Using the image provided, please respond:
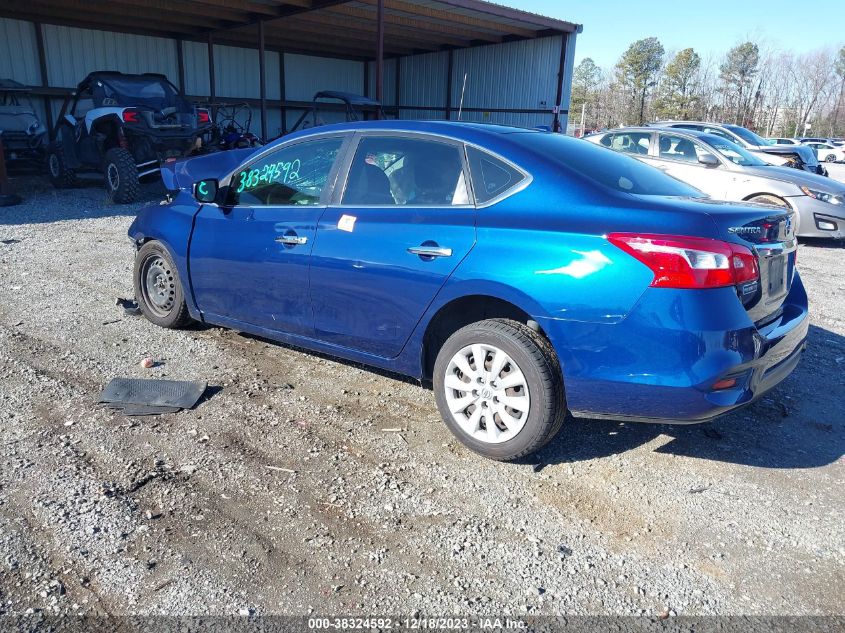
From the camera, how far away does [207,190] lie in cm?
461

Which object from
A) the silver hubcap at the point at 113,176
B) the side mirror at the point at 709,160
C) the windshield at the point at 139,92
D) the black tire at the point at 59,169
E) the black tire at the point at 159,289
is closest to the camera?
the black tire at the point at 159,289

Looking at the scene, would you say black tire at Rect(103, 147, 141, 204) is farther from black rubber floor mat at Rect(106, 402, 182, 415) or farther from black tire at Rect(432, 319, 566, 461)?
black tire at Rect(432, 319, 566, 461)

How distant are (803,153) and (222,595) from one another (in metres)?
15.8

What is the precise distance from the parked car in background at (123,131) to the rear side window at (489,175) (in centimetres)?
947

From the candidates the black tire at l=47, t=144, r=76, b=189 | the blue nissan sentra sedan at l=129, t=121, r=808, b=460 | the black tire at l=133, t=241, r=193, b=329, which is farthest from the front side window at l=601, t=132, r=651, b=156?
the black tire at l=47, t=144, r=76, b=189

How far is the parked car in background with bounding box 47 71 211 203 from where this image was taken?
37.3 ft

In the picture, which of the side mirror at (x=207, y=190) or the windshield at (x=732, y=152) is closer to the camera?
the side mirror at (x=207, y=190)

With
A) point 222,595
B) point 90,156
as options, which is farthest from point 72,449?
point 90,156

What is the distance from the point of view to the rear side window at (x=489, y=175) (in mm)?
3393

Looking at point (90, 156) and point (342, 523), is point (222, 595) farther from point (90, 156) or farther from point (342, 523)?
point (90, 156)

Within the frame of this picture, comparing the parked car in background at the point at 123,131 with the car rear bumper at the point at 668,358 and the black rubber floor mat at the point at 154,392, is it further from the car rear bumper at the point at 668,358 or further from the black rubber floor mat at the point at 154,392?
the car rear bumper at the point at 668,358

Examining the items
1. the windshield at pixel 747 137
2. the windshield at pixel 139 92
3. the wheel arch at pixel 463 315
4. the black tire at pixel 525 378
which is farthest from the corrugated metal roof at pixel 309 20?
the black tire at pixel 525 378

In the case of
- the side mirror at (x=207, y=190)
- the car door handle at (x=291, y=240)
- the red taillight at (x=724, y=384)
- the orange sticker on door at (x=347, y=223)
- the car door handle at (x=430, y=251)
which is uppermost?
the side mirror at (x=207, y=190)

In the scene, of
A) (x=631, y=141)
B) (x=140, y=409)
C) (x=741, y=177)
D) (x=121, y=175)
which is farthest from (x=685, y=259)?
(x=121, y=175)
